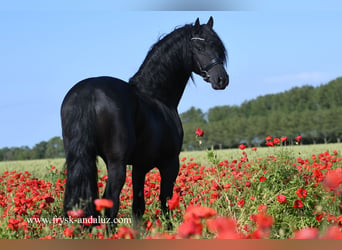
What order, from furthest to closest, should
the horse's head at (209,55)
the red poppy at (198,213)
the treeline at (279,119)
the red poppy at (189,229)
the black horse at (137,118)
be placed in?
the treeline at (279,119), the horse's head at (209,55), the black horse at (137,118), the red poppy at (198,213), the red poppy at (189,229)

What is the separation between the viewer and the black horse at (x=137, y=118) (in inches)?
168

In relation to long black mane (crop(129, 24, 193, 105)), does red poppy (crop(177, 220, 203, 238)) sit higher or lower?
lower

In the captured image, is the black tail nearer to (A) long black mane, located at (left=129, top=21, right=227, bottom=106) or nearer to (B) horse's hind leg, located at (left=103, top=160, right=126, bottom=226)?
(B) horse's hind leg, located at (left=103, top=160, right=126, bottom=226)

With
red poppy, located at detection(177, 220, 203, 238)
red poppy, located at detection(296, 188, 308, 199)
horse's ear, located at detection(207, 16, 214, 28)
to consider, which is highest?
horse's ear, located at detection(207, 16, 214, 28)

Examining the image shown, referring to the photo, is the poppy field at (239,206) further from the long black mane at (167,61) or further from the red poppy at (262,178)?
the long black mane at (167,61)

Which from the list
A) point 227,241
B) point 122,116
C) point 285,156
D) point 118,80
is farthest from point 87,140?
point 285,156

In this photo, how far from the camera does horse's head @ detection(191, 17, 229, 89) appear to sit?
5.19 metres

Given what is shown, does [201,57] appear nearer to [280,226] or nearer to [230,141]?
[280,226]

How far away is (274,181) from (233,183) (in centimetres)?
69

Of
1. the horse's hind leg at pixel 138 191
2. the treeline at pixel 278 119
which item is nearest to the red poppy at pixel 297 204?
the horse's hind leg at pixel 138 191

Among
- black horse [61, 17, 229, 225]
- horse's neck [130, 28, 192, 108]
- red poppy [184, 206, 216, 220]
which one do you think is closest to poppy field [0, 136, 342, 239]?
black horse [61, 17, 229, 225]

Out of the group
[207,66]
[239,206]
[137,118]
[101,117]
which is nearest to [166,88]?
[207,66]

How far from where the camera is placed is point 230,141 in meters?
68.1

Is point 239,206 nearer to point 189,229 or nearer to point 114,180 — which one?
point 114,180
